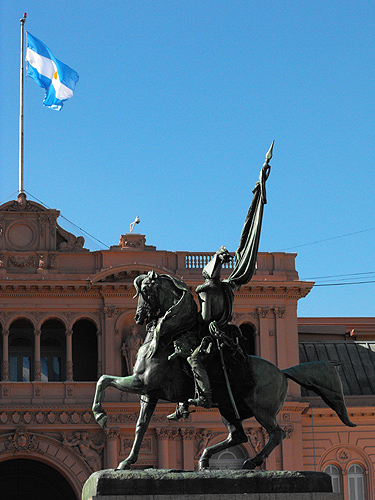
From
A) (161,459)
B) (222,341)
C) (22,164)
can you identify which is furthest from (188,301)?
(22,164)

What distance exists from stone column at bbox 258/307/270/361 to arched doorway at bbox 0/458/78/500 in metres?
10.5

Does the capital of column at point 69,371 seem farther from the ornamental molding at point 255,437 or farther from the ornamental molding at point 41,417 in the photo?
the ornamental molding at point 255,437

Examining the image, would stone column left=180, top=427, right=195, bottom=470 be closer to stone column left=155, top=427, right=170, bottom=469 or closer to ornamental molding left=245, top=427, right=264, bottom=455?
stone column left=155, top=427, right=170, bottom=469

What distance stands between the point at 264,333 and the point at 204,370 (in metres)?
34.9

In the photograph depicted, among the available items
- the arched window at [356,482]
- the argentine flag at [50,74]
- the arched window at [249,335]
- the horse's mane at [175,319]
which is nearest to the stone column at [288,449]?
the arched window at [356,482]

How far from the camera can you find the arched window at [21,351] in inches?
1978

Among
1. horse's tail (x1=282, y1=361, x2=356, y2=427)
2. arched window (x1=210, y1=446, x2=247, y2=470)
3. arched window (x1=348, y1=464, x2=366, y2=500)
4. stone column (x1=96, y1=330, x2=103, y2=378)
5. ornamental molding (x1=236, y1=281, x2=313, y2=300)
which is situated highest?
ornamental molding (x1=236, y1=281, x2=313, y2=300)

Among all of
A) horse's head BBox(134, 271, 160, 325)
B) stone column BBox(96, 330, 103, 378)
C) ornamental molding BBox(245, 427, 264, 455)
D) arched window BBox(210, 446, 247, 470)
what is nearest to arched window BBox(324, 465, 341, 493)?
ornamental molding BBox(245, 427, 264, 455)

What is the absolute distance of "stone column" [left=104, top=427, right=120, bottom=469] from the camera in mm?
47781

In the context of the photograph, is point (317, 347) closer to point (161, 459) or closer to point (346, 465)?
point (346, 465)

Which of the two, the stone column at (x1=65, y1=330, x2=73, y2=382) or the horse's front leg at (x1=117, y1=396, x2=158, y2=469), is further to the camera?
the stone column at (x1=65, y1=330, x2=73, y2=382)

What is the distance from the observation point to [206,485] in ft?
50.5

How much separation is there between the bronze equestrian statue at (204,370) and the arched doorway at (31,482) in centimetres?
3418

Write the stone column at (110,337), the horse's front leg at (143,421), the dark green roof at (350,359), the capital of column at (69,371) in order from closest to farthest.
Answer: the horse's front leg at (143,421)
the capital of column at (69,371)
the stone column at (110,337)
the dark green roof at (350,359)
